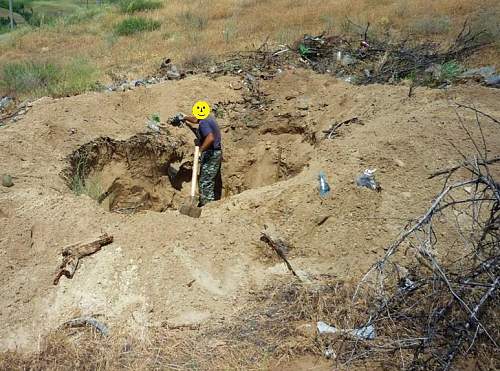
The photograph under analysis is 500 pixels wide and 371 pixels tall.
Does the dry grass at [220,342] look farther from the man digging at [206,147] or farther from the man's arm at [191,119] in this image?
the man's arm at [191,119]

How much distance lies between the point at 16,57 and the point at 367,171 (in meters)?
10.2

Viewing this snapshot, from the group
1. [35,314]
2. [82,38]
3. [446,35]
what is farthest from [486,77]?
[82,38]

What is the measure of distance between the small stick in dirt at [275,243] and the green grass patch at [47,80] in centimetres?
466

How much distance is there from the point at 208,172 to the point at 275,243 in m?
2.48

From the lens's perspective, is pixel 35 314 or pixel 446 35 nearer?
pixel 35 314

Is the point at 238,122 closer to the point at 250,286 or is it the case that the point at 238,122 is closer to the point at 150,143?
the point at 150,143

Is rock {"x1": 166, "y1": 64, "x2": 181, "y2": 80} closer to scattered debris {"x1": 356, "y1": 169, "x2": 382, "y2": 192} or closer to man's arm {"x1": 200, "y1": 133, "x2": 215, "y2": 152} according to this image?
man's arm {"x1": 200, "y1": 133, "x2": 215, "y2": 152}

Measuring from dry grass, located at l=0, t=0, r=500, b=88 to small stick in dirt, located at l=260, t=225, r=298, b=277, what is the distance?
501 cm

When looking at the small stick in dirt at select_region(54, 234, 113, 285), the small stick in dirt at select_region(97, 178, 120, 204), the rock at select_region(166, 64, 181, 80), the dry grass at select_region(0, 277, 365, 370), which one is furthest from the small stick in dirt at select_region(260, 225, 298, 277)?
the rock at select_region(166, 64, 181, 80)

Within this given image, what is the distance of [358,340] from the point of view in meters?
3.03

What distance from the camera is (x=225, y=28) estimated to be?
11.0m

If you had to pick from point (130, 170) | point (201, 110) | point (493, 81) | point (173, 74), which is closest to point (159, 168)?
point (130, 170)

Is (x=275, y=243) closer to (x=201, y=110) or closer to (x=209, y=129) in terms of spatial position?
(x=209, y=129)

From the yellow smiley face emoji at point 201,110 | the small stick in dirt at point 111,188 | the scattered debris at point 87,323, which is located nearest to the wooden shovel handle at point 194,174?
the yellow smiley face emoji at point 201,110
